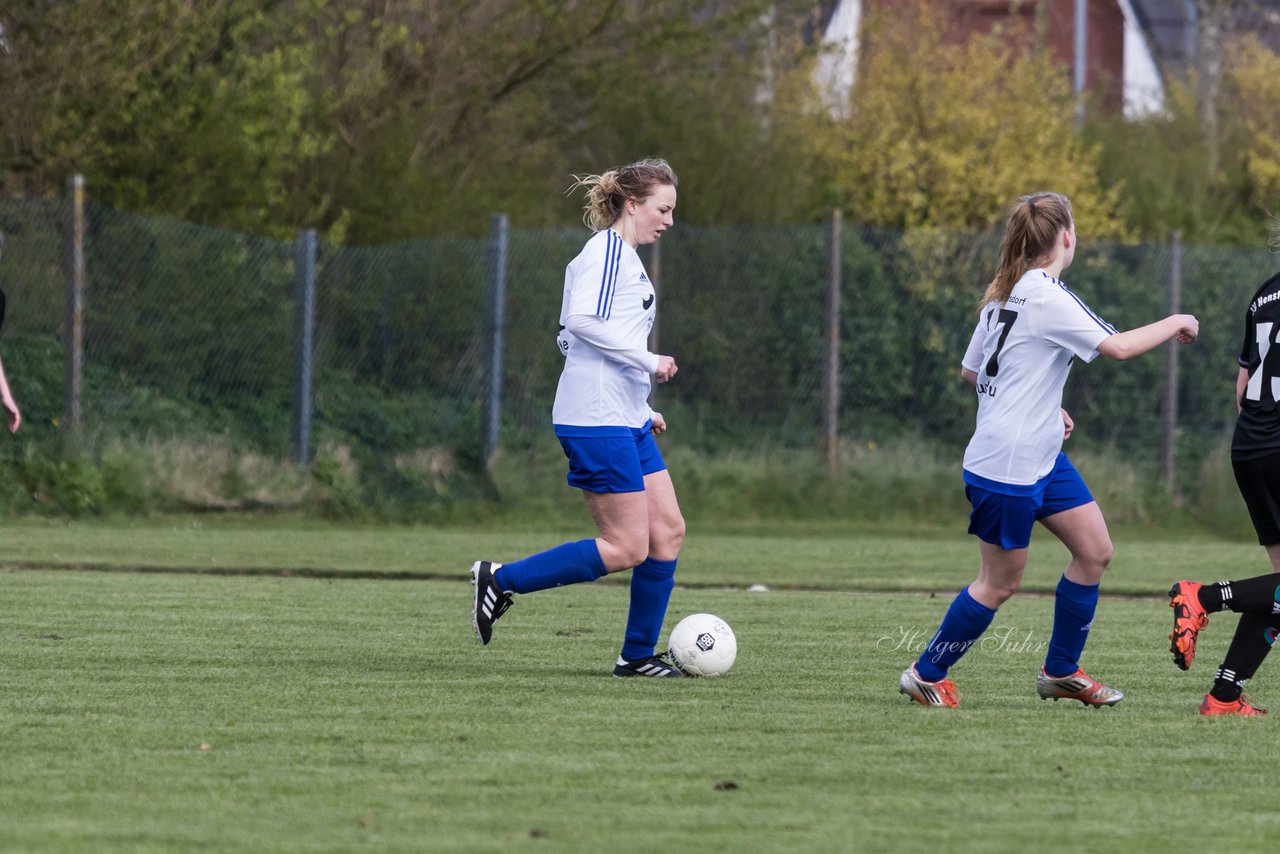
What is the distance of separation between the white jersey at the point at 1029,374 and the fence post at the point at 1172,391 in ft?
36.9

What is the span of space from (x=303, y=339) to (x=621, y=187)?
954 cm

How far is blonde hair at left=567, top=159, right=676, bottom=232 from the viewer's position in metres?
7.36

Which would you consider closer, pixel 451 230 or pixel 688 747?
pixel 688 747

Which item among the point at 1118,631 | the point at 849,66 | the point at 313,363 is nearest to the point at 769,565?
the point at 1118,631

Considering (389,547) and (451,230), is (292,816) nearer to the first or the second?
(389,547)

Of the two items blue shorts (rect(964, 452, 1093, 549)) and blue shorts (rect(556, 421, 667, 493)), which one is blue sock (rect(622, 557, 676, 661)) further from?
blue shorts (rect(964, 452, 1093, 549))

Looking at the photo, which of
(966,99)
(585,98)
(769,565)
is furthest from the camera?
(966,99)

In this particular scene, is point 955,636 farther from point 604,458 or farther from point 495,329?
point 495,329

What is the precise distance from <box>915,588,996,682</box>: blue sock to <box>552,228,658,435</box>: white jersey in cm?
142

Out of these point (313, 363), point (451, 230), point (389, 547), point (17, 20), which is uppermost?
point (17, 20)

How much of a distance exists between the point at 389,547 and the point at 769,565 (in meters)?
2.87

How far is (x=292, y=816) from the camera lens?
4680 millimetres

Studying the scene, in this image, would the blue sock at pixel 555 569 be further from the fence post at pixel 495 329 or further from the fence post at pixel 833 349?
the fence post at pixel 833 349

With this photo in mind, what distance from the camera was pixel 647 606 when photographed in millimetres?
7523
